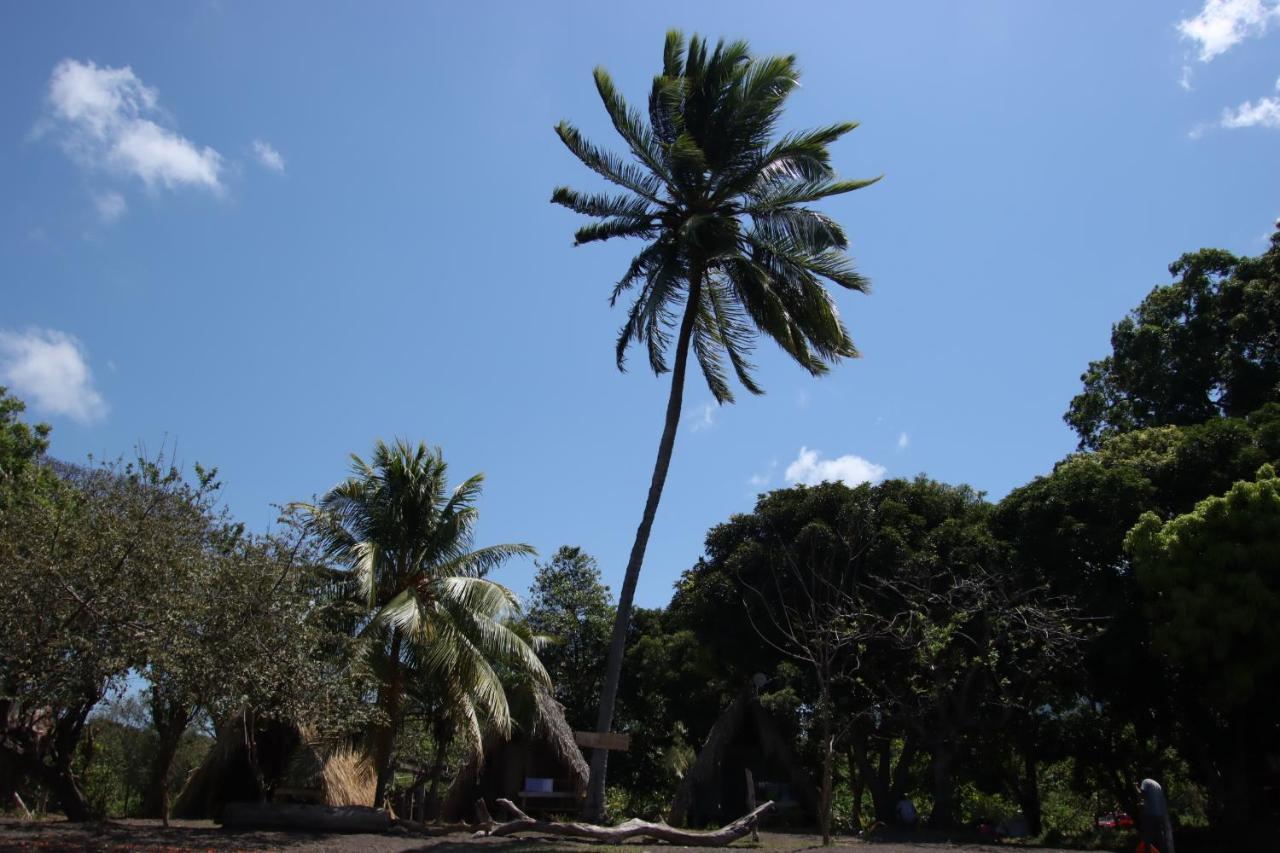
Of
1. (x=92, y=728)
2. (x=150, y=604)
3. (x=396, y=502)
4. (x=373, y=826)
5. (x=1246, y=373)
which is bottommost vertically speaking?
(x=373, y=826)

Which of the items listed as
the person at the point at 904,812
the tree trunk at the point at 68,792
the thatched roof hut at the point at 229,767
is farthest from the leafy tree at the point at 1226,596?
the tree trunk at the point at 68,792

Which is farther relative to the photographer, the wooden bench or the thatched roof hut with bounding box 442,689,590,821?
the wooden bench

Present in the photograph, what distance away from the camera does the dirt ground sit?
12.5m

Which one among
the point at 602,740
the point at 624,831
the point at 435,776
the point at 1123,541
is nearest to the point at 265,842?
the point at 602,740

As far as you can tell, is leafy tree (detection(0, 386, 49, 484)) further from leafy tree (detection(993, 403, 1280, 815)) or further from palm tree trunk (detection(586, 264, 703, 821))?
leafy tree (detection(993, 403, 1280, 815))

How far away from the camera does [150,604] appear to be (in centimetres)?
1202

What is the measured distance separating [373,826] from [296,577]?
5537 mm

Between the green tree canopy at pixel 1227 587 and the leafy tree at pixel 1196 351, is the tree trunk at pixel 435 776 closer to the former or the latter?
the green tree canopy at pixel 1227 587

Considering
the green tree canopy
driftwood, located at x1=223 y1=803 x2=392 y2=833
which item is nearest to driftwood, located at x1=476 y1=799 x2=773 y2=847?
driftwood, located at x1=223 y1=803 x2=392 y2=833

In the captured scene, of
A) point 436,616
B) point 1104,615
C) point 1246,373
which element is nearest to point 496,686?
point 436,616

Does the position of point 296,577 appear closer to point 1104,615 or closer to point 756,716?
point 756,716

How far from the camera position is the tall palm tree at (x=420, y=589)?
1861 centimetres

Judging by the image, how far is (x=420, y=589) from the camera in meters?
20.3

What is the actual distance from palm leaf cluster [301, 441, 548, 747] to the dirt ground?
10.3 feet
